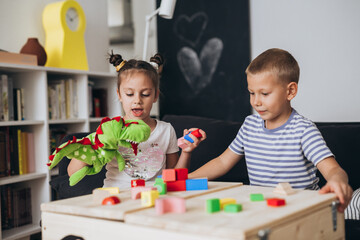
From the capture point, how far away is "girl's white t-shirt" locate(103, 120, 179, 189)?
1516mm

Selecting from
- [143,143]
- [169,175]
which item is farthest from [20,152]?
[169,175]

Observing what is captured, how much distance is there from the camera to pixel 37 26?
270cm

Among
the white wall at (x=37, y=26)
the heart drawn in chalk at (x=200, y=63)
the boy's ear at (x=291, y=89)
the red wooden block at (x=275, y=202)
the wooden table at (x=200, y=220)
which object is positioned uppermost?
the white wall at (x=37, y=26)

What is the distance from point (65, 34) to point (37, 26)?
23cm

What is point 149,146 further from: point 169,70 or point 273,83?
point 169,70

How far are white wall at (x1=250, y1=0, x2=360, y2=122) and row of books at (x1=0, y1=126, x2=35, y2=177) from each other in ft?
5.22

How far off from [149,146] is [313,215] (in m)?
0.81

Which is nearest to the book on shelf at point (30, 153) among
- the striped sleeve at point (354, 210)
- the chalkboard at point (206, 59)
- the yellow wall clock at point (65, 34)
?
the yellow wall clock at point (65, 34)

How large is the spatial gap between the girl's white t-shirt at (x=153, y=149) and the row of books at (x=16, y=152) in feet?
3.01

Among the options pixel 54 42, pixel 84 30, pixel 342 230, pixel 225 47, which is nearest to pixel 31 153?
pixel 54 42

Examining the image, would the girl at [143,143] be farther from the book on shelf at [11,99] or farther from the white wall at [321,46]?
the white wall at [321,46]

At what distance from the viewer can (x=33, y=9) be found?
2.68 metres

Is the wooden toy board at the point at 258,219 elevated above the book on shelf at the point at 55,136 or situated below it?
below

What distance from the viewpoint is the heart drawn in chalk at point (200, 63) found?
118 inches
